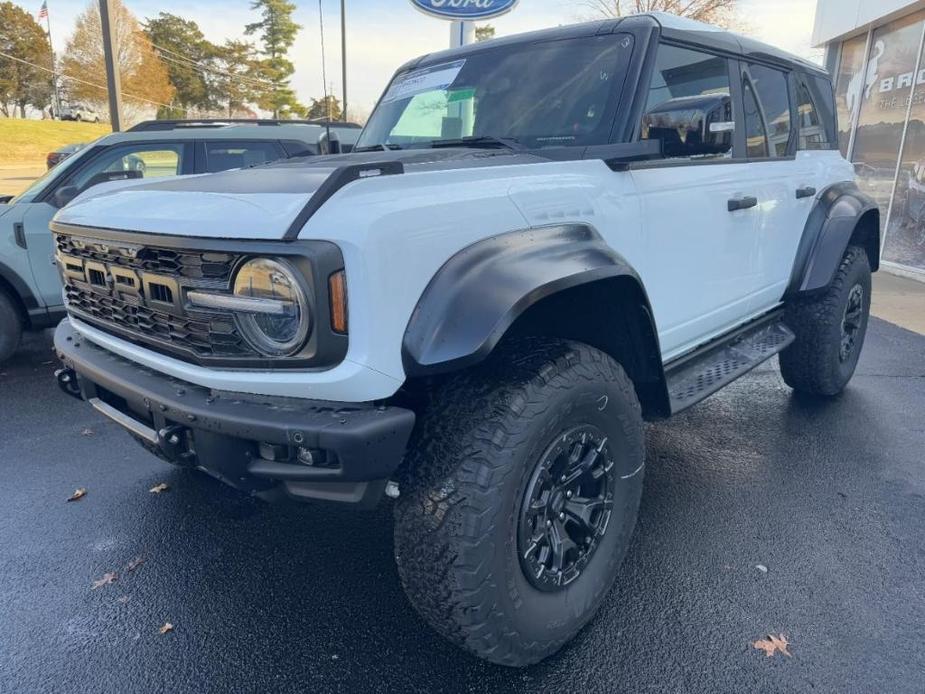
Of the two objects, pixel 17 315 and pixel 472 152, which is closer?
pixel 472 152

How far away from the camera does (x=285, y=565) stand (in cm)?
276

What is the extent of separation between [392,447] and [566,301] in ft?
3.12

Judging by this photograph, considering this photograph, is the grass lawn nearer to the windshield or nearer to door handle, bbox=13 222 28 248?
door handle, bbox=13 222 28 248

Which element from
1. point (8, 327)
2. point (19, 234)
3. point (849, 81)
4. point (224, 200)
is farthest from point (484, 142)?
point (849, 81)

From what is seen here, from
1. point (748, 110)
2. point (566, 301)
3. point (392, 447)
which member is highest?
point (748, 110)

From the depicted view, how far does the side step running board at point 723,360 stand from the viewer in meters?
3.01

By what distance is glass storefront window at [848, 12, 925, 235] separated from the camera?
9.20 meters

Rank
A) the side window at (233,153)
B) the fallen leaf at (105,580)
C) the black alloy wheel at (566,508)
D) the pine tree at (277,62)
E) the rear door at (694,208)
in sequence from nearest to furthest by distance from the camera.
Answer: the black alloy wheel at (566,508) → the rear door at (694,208) → the fallen leaf at (105,580) → the side window at (233,153) → the pine tree at (277,62)

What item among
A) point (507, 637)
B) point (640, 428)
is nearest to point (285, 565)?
point (507, 637)

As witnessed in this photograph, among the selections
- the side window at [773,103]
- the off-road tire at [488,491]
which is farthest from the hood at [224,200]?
the side window at [773,103]

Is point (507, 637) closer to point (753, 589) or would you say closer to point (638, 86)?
point (753, 589)

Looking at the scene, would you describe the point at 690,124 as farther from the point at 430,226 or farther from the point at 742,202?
the point at 430,226

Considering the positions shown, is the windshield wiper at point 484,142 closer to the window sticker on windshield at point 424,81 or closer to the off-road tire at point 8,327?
the window sticker on windshield at point 424,81

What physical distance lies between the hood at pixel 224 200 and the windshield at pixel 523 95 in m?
0.33
